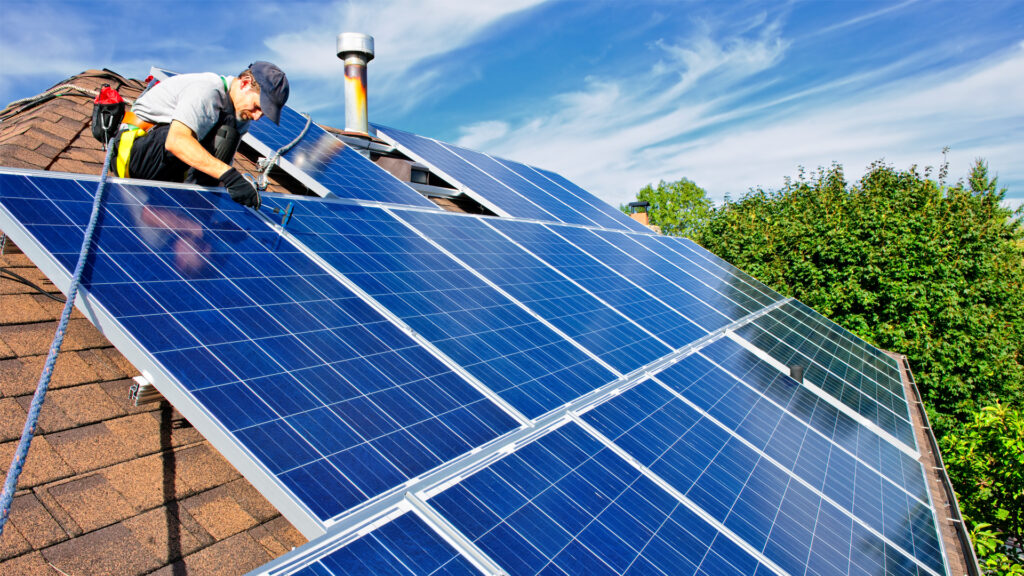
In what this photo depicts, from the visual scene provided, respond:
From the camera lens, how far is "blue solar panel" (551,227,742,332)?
8.68 metres

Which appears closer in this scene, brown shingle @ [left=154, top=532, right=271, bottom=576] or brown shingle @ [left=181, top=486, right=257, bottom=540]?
brown shingle @ [left=154, top=532, right=271, bottom=576]

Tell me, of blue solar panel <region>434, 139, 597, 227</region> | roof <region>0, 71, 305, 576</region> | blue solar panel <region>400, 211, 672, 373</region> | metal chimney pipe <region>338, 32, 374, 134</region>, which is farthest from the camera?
blue solar panel <region>434, 139, 597, 227</region>

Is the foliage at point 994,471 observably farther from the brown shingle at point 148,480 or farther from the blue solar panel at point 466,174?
the brown shingle at point 148,480

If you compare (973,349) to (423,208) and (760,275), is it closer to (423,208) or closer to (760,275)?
(760,275)

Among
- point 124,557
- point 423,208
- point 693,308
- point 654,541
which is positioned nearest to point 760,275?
point 693,308

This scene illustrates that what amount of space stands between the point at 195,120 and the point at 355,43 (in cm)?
777

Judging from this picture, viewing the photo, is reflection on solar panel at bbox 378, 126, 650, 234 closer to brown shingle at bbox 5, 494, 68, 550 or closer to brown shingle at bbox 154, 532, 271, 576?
brown shingle at bbox 154, 532, 271, 576

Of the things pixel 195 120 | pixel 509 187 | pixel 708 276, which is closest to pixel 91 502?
pixel 195 120

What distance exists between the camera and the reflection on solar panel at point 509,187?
1122cm

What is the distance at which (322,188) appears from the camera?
22.9 ft

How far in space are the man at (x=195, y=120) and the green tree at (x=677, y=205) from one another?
8405 cm

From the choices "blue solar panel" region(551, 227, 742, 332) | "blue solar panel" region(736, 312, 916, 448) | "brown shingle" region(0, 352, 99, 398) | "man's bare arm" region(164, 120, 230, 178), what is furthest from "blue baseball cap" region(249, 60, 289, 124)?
"blue solar panel" region(736, 312, 916, 448)

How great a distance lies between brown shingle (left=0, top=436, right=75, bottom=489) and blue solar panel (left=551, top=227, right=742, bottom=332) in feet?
23.1

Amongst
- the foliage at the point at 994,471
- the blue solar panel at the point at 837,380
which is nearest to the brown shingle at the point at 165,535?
the blue solar panel at the point at 837,380
